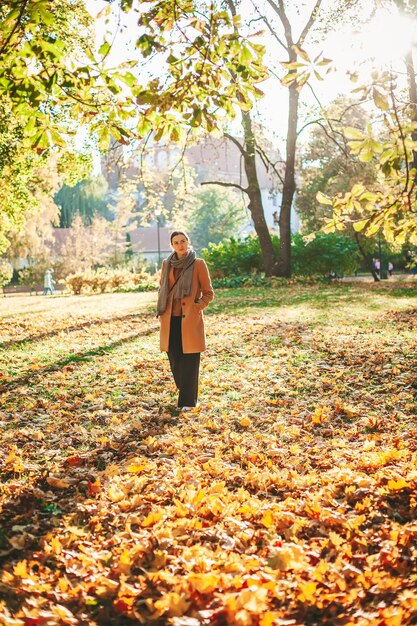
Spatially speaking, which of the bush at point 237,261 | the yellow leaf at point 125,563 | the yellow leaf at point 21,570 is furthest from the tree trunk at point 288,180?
the yellow leaf at point 21,570

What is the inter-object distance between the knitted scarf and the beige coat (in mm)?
45

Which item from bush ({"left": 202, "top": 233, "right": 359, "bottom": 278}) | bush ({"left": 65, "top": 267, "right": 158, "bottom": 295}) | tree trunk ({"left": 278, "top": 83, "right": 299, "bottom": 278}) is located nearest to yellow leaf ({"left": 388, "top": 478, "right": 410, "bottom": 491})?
bush ({"left": 202, "top": 233, "right": 359, "bottom": 278})

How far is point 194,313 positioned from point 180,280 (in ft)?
1.30

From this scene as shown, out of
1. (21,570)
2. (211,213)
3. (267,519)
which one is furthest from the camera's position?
(211,213)

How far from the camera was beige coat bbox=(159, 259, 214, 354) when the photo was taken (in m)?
6.32

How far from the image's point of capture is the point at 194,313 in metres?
6.38

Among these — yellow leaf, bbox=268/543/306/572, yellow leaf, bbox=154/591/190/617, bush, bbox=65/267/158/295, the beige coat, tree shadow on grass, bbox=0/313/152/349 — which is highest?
bush, bbox=65/267/158/295

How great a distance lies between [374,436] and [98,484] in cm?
274

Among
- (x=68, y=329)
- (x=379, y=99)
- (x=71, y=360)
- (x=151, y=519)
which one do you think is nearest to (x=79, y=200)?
(x=68, y=329)

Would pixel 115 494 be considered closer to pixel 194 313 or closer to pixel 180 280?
pixel 194 313

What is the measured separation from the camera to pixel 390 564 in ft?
10.5

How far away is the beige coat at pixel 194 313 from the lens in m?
6.32

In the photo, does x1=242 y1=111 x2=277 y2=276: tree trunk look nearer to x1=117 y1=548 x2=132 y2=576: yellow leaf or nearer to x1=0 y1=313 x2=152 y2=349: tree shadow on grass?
x1=0 y1=313 x2=152 y2=349: tree shadow on grass

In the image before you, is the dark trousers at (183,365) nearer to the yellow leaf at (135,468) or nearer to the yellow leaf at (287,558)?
the yellow leaf at (135,468)
